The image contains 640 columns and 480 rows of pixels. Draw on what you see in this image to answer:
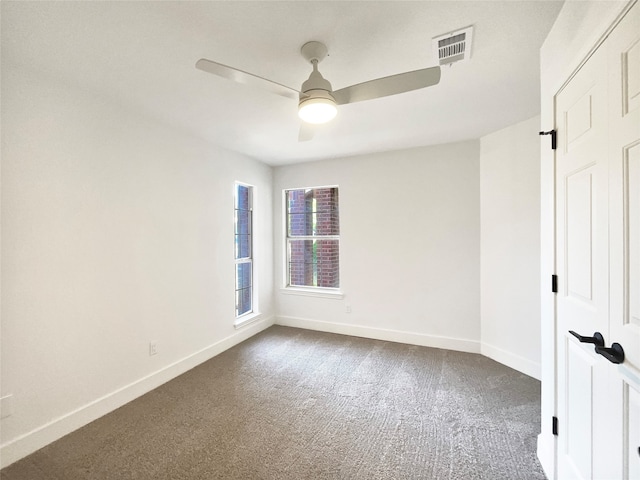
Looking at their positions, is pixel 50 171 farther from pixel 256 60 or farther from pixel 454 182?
pixel 454 182

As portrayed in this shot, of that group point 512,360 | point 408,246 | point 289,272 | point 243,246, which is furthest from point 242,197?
point 512,360

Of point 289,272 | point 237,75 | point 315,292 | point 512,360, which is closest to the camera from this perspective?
point 237,75

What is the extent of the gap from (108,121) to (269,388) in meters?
2.63

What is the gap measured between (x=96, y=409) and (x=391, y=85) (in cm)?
305

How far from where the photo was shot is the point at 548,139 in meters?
1.56

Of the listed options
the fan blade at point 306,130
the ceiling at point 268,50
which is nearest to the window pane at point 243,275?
the ceiling at point 268,50

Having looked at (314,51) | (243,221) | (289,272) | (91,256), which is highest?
(314,51)

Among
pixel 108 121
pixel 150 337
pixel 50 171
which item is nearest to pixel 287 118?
A: pixel 108 121

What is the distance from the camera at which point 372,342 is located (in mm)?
3709

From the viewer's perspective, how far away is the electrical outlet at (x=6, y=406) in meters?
1.71

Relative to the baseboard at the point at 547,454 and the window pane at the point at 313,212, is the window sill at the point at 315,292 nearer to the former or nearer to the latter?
the window pane at the point at 313,212

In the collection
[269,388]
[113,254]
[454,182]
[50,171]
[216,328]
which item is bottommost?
[269,388]

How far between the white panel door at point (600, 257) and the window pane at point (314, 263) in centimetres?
293

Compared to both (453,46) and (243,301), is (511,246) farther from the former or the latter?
(243,301)
